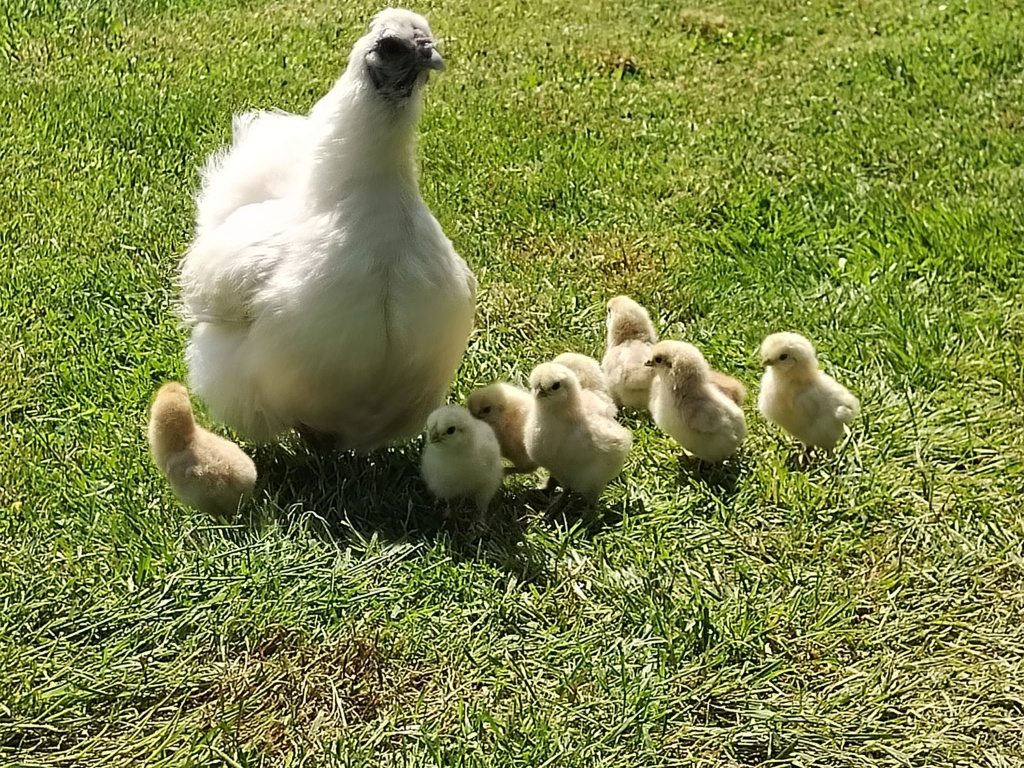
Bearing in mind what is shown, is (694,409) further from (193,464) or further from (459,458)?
(193,464)

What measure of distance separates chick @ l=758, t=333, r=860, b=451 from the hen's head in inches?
60.6

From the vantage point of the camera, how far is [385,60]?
11.7 ft

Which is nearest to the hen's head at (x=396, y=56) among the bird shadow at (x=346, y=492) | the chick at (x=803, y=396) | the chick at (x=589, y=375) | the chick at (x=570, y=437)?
the chick at (x=570, y=437)

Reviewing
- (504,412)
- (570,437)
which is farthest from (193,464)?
(570,437)

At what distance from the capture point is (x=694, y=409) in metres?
3.91

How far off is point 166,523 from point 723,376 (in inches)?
83.5

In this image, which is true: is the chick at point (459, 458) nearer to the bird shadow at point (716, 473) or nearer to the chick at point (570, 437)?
the chick at point (570, 437)

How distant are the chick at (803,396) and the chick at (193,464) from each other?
1.87 metres

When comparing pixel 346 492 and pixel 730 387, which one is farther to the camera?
pixel 730 387

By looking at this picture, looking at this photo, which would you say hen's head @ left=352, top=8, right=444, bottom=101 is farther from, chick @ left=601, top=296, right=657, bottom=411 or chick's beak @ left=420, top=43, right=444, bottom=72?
chick @ left=601, top=296, right=657, bottom=411

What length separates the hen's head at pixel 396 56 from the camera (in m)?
3.55

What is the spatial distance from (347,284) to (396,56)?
74cm

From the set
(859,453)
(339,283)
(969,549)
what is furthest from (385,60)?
(969,549)

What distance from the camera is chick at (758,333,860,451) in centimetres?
402
